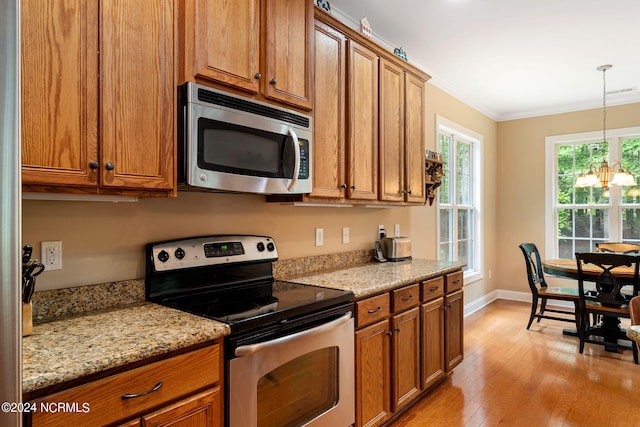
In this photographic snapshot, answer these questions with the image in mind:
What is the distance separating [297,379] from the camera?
1.67 metres

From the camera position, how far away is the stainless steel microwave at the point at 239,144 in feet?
5.21

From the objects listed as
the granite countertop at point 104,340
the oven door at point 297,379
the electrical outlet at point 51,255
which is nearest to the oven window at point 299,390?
the oven door at point 297,379

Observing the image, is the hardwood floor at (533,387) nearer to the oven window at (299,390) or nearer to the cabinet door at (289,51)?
the oven window at (299,390)

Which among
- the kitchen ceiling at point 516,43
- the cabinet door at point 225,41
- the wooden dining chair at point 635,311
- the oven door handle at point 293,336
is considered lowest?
the oven door handle at point 293,336

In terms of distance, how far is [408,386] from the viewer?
8.06 feet

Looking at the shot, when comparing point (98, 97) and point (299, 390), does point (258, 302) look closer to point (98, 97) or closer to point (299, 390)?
point (299, 390)

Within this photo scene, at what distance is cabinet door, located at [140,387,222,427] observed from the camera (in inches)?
47.0

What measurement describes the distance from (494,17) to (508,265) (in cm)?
394

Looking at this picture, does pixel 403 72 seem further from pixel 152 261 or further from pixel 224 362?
pixel 224 362

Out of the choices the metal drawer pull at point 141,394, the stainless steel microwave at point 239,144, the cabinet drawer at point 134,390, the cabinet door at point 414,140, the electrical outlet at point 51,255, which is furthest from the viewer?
the cabinet door at point 414,140

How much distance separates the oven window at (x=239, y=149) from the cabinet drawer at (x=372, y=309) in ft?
2.68

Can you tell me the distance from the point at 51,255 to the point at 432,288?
2189mm

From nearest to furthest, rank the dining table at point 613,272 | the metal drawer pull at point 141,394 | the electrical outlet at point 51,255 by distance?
the metal drawer pull at point 141,394
the electrical outlet at point 51,255
the dining table at point 613,272

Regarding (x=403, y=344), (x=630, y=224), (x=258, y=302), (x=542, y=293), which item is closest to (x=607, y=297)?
(x=542, y=293)
